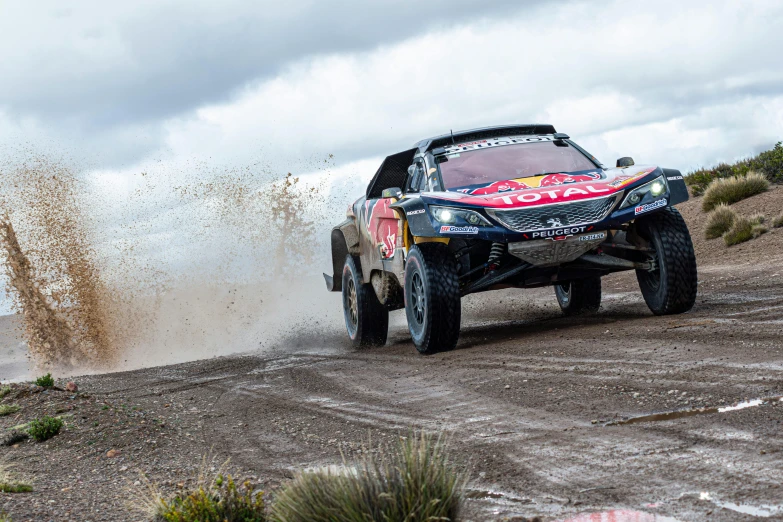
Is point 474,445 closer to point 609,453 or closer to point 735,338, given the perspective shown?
point 609,453

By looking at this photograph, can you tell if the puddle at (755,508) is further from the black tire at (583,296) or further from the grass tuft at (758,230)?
the grass tuft at (758,230)

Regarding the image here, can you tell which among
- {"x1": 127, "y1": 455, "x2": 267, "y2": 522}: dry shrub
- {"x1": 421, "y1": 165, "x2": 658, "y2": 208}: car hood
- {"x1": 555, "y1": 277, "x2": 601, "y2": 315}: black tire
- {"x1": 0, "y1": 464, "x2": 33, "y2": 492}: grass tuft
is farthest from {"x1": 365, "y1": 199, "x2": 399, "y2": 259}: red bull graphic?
{"x1": 127, "y1": 455, "x2": 267, "y2": 522}: dry shrub

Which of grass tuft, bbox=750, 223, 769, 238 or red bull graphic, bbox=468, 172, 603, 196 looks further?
grass tuft, bbox=750, 223, 769, 238

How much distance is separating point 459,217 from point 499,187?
2.07ft

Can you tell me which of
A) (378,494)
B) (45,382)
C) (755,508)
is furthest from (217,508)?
(45,382)

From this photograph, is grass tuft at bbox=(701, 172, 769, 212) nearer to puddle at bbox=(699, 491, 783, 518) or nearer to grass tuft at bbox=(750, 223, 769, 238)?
grass tuft at bbox=(750, 223, 769, 238)

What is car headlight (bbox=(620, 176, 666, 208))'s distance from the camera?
23.5 ft

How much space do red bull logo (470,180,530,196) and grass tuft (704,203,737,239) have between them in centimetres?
1191

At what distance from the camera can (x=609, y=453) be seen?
3656 millimetres

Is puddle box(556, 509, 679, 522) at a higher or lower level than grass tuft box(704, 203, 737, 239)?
higher

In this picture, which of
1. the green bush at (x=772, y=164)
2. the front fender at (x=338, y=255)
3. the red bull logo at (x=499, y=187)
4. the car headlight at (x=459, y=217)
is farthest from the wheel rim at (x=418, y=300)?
the green bush at (x=772, y=164)

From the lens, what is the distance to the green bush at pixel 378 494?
268 centimetres

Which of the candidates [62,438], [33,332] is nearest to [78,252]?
[33,332]

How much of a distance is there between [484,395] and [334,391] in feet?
5.80
